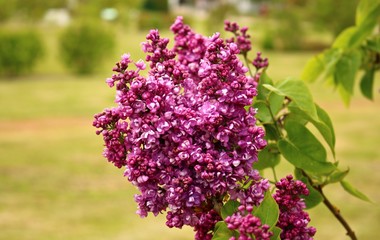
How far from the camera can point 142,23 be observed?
33844mm

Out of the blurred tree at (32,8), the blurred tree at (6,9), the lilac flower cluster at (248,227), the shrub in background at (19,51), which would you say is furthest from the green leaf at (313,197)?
the blurred tree at (32,8)

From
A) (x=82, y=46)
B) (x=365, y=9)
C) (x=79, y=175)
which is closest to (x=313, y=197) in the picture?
(x=365, y=9)

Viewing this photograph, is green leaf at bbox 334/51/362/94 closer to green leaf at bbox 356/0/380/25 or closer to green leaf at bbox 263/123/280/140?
green leaf at bbox 356/0/380/25

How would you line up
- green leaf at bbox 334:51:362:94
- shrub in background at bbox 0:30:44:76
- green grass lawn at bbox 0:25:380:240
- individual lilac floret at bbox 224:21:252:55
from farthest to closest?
1. shrub in background at bbox 0:30:44:76
2. green grass lawn at bbox 0:25:380:240
3. green leaf at bbox 334:51:362:94
4. individual lilac floret at bbox 224:21:252:55

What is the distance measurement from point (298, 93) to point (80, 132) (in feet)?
32.9

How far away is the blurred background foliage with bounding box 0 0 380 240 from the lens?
6.67 metres

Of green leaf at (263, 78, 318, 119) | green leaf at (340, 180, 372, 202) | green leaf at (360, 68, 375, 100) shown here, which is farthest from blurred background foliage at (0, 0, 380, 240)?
green leaf at (263, 78, 318, 119)

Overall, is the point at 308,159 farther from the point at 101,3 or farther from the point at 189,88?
the point at 101,3

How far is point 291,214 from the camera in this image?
97 cm

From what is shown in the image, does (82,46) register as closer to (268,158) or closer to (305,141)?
(268,158)

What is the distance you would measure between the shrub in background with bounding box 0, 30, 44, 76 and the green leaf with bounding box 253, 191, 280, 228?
1665 centimetres

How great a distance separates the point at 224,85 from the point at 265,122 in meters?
0.32

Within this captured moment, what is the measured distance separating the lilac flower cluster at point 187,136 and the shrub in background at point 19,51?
54.3 ft

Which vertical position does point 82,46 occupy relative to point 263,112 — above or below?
above
